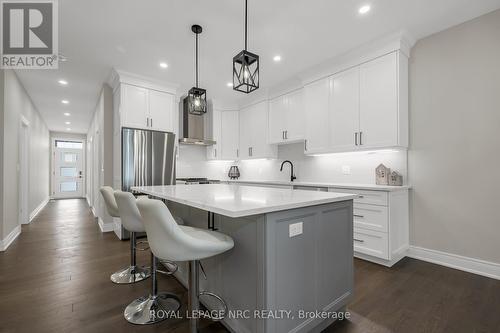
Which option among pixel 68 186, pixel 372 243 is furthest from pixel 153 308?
pixel 68 186

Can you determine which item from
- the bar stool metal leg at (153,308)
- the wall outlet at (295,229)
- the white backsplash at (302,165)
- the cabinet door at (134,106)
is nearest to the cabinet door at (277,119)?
the white backsplash at (302,165)

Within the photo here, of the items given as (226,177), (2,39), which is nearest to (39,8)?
(2,39)

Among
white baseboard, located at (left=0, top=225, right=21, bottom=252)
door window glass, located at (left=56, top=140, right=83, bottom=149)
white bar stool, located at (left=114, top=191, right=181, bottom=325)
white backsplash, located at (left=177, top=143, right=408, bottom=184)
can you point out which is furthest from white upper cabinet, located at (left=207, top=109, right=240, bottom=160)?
door window glass, located at (left=56, top=140, right=83, bottom=149)

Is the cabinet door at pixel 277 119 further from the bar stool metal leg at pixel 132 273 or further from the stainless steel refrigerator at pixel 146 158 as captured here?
the bar stool metal leg at pixel 132 273

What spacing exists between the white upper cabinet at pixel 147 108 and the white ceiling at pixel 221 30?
35 centimetres

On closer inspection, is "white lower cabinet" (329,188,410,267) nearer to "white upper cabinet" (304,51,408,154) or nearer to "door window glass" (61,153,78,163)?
"white upper cabinet" (304,51,408,154)

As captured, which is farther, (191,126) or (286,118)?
(191,126)

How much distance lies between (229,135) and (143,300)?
403cm

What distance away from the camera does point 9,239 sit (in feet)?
11.6

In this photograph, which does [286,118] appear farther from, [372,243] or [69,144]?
[69,144]

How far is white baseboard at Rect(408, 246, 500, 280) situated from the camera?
7.89 ft

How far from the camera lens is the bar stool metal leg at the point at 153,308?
1732mm

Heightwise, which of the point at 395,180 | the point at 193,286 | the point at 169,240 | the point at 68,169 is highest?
the point at 68,169

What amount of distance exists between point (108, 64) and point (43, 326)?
348 centimetres
